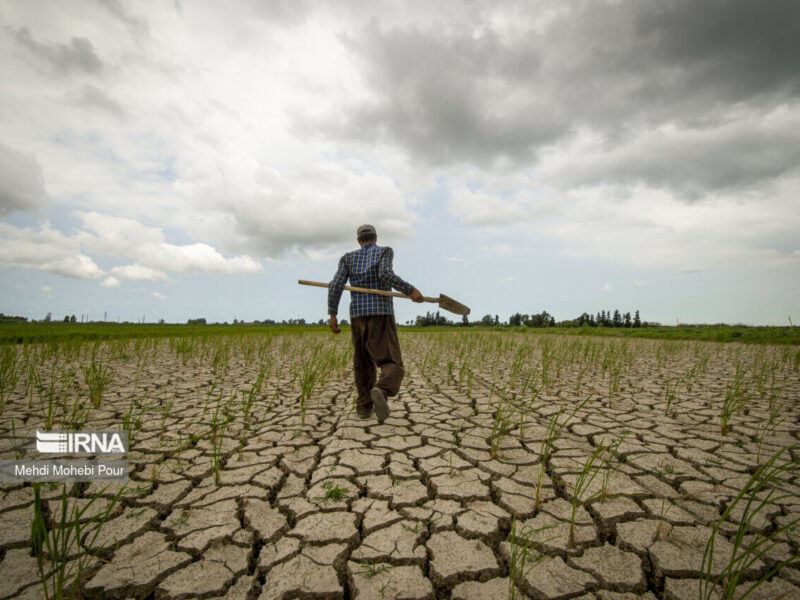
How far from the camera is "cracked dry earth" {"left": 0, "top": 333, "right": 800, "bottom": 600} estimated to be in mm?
1419

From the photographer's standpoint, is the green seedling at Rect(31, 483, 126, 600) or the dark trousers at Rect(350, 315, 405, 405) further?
the dark trousers at Rect(350, 315, 405, 405)

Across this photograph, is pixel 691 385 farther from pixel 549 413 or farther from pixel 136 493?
pixel 136 493

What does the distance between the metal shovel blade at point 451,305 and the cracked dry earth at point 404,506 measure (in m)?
1.14

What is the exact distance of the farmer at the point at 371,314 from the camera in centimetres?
327

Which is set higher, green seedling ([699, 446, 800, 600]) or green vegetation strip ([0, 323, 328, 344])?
green vegetation strip ([0, 323, 328, 344])

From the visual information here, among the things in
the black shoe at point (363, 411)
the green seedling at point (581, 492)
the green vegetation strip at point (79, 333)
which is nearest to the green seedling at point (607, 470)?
the green seedling at point (581, 492)

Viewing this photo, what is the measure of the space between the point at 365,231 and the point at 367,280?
1.67 ft

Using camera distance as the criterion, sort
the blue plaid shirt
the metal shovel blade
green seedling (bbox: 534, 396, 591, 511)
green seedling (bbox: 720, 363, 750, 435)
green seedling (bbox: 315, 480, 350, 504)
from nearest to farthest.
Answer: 1. green seedling (bbox: 534, 396, 591, 511)
2. green seedling (bbox: 315, 480, 350, 504)
3. green seedling (bbox: 720, 363, 750, 435)
4. the blue plaid shirt
5. the metal shovel blade

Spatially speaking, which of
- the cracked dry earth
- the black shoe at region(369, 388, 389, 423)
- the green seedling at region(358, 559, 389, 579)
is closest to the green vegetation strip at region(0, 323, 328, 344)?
the cracked dry earth

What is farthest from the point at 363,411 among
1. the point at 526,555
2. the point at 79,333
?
the point at 79,333

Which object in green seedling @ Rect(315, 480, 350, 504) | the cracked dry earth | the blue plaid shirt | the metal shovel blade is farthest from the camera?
the metal shovel blade

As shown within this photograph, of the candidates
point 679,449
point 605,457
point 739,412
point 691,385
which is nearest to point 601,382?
point 691,385

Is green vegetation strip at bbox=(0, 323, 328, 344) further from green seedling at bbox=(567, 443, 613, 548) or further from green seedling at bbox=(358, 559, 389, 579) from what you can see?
green seedling at bbox=(567, 443, 613, 548)

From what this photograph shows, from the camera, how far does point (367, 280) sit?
3490 mm
